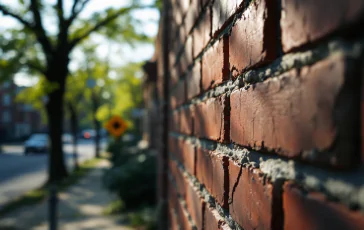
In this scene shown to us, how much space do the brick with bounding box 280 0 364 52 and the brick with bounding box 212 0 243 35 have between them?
0.27 meters

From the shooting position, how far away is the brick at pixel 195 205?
124 centimetres

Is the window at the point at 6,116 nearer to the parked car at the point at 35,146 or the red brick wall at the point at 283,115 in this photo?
the parked car at the point at 35,146

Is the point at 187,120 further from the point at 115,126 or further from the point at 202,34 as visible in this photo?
the point at 115,126

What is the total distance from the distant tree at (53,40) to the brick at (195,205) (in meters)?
8.05

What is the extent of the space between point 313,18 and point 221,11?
0.55 meters

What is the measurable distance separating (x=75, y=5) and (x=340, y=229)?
36.7 ft

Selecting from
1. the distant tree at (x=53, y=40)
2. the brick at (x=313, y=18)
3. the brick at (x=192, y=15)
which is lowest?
the brick at (x=313, y=18)

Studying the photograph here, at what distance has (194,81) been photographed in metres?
1.49

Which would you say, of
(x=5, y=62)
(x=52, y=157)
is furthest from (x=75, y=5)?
(x=52, y=157)

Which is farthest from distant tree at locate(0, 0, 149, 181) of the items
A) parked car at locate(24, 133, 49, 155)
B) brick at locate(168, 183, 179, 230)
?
parked car at locate(24, 133, 49, 155)

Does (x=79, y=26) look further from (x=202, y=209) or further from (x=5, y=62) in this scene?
(x=202, y=209)

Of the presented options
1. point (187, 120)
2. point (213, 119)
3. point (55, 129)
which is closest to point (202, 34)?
point (213, 119)

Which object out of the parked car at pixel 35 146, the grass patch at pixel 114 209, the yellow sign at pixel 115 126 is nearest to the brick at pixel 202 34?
the grass patch at pixel 114 209

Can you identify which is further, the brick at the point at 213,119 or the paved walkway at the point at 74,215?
the paved walkway at the point at 74,215
